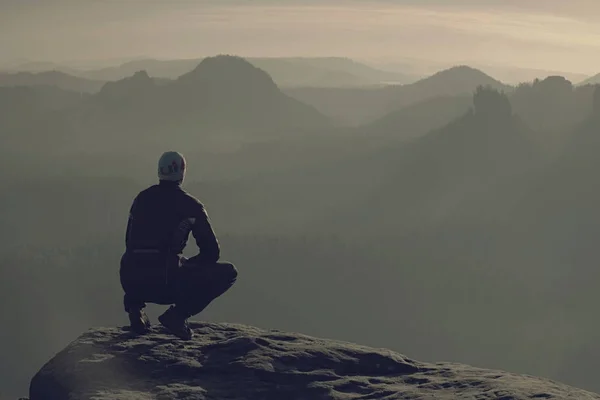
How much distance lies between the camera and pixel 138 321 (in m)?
15.2

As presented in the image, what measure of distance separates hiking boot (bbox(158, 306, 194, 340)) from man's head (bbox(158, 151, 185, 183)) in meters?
2.83

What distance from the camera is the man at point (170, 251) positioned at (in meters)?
14.2

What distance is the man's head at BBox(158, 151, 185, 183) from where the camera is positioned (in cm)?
1436

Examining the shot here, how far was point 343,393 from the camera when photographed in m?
13.2

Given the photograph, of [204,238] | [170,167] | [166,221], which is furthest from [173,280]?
[170,167]

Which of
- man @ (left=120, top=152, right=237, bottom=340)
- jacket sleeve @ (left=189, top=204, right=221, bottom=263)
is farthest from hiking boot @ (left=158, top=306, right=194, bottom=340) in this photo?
A: jacket sleeve @ (left=189, top=204, right=221, bottom=263)

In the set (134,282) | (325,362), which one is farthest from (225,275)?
(325,362)

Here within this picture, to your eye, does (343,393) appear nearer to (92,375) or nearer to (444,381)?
(444,381)

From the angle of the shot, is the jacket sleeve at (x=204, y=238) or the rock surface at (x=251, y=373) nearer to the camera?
the rock surface at (x=251, y=373)

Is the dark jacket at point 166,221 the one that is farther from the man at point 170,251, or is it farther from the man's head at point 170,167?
the man's head at point 170,167

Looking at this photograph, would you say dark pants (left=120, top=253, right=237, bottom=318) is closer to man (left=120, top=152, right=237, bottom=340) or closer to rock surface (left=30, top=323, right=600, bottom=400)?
man (left=120, top=152, right=237, bottom=340)

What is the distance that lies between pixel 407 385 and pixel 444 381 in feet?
2.41

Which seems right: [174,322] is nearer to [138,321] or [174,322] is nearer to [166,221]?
[138,321]

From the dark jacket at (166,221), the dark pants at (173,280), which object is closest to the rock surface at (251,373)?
the dark pants at (173,280)
